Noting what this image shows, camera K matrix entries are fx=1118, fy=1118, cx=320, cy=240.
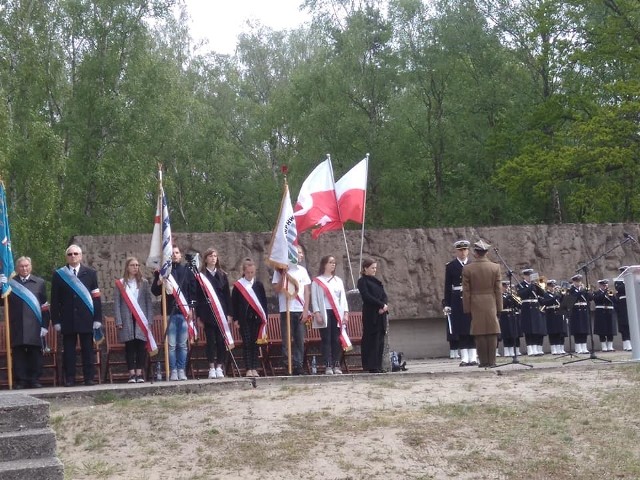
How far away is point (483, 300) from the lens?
14016mm

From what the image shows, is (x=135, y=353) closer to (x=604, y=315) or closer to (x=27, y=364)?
(x=27, y=364)

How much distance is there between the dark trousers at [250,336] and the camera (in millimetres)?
14141

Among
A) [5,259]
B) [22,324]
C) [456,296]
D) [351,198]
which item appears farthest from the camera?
[351,198]

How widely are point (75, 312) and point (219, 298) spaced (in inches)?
70.3

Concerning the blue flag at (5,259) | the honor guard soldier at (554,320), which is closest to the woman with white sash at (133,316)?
the blue flag at (5,259)

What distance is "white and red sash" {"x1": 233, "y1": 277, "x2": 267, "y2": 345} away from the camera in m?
14.1

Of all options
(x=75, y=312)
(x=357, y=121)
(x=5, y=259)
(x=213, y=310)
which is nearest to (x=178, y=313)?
(x=213, y=310)

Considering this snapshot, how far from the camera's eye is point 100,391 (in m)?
11.8

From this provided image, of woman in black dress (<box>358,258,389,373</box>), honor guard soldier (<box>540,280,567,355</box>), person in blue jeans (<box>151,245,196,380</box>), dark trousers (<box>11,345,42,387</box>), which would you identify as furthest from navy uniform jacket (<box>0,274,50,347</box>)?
honor guard soldier (<box>540,280,567,355</box>)

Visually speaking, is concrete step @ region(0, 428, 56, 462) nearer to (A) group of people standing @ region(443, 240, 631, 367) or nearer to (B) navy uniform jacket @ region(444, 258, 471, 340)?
(B) navy uniform jacket @ region(444, 258, 471, 340)

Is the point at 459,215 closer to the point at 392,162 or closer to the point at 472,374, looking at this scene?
the point at 392,162

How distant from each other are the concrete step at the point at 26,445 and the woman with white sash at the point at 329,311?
6.21 meters

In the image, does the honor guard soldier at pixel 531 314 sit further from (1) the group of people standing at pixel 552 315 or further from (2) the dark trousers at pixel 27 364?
(2) the dark trousers at pixel 27 364

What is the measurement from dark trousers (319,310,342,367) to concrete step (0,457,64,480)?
657cm
